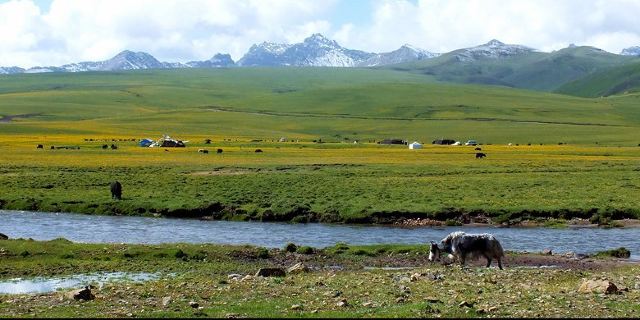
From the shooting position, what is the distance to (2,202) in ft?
166

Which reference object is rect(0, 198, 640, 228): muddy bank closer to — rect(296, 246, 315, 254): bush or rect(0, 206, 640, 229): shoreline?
rect(0, 206, 640, 229): shoreline

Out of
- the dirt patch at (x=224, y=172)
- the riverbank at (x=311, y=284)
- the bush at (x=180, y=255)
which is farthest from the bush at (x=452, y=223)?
the dirt patch at (x=224, y=172)

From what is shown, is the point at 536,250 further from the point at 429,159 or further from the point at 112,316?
the point at 429,159

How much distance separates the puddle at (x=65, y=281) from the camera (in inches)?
906

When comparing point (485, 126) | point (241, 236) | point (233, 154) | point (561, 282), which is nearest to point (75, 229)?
point (241, 236)

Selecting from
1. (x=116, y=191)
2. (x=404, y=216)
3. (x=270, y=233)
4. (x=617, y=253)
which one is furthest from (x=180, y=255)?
(x=116, y=191)

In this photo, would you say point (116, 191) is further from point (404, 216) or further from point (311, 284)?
point (311, 284)

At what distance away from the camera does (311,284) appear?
22.1 metres

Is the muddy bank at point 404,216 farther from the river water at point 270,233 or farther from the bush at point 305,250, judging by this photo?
the bush at point 305,250

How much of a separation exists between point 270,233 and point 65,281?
1683 centimetres

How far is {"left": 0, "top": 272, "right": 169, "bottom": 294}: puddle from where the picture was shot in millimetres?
23000

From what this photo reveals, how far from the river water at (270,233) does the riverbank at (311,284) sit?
4.61 m

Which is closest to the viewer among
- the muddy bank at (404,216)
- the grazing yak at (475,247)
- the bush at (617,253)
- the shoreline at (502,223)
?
the grazing yak at (475,247)

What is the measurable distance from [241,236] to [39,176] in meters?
27.2
